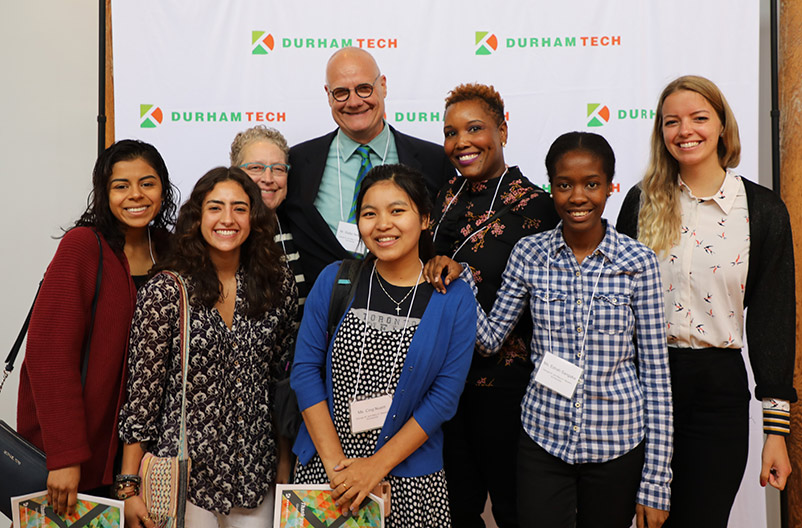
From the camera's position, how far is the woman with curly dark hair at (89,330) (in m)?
1.78

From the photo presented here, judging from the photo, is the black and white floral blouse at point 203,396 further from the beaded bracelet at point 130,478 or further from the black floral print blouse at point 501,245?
the black floral print blouse at point 501,245

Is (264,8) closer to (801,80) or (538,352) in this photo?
(538,352)

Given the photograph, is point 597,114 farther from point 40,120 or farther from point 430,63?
point 40,120

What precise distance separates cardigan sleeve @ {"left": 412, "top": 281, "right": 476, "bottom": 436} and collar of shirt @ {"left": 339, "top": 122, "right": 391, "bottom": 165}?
3.34 feet

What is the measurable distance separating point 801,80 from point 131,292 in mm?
3274

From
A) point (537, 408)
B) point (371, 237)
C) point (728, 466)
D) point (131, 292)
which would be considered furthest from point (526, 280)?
point (131, 292)

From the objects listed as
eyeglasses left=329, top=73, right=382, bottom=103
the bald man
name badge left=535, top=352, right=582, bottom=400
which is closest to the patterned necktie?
the bald man

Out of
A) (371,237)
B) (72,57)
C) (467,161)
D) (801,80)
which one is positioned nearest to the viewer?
(371,237)

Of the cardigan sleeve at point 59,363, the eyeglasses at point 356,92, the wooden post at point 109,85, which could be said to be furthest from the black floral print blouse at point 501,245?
the wooden post at point 109,85

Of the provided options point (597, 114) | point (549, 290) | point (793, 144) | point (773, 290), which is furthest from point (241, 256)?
point (793, 144)

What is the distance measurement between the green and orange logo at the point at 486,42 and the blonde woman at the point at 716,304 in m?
1.25

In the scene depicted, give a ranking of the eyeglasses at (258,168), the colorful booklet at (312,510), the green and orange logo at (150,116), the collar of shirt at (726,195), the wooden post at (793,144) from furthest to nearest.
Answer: the green and orange logo at (150,116), the wooden post at (793,144), the eyeglasses at (258,168), the collar of shirt at (726,195), the colorful booklet at (312,510)

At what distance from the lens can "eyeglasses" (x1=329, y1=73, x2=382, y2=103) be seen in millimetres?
2494

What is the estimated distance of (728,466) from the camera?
187 centimetres
